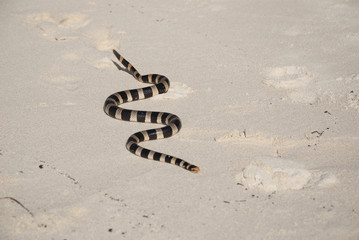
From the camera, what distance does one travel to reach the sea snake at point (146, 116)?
4.79 metres

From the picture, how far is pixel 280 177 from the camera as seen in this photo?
4250 mm

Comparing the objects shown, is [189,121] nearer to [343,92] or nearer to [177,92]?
[177,92]

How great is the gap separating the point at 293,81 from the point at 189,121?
1883 millimetres

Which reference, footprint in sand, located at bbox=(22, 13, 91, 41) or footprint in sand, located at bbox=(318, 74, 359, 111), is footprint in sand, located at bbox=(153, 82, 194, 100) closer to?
footprint in sand, located at bbox=(318, 74, 359, 111)

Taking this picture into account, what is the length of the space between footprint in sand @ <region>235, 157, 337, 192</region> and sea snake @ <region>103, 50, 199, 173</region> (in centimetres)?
59

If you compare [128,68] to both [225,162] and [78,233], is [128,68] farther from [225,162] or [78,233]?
[78,233]

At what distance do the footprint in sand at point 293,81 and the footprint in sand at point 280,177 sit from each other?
1727 mm

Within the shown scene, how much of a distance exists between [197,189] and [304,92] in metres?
2.69

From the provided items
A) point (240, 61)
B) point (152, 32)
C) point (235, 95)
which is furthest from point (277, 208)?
point (152, 32)

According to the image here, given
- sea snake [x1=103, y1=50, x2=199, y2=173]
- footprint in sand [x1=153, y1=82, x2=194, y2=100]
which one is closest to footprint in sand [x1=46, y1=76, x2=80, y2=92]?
sea snake [x1=103, y1=50, x2=199, y2=173]

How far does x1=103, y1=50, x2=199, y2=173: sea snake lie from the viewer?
4.79 metres

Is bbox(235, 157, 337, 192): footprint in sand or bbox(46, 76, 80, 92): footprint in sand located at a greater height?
bbox(46, 76, 80, 92): footprint in sand

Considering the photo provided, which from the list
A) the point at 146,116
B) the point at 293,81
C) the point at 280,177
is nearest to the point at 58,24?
the point at 146,116

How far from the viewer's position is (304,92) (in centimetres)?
595
